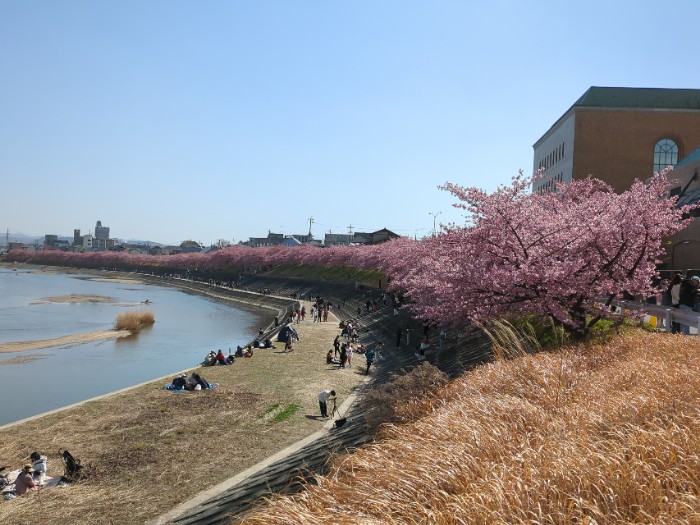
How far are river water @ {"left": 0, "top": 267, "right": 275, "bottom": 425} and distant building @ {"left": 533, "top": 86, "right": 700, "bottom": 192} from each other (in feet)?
112

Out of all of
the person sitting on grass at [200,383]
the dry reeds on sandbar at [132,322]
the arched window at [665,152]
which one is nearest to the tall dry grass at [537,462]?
the person sitting on grass at [200,383]

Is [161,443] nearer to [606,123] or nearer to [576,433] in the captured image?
[576,433]

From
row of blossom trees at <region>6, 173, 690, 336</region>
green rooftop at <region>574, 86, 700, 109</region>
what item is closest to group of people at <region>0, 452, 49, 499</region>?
row of blossom trees at <region>6, 173, 690, 336</region>

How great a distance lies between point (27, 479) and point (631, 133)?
49764 millimetres

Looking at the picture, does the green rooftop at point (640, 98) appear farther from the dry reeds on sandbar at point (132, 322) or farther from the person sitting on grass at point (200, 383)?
the dry reeds on sandbar at point (132, 322)

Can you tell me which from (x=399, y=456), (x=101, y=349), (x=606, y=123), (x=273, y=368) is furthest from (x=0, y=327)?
(x=606, y=123)

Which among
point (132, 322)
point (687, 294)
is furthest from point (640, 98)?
point (132, 322)

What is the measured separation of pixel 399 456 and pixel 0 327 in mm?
52866

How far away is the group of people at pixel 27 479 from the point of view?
541 inches

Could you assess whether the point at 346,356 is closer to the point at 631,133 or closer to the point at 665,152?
the point at 631,133

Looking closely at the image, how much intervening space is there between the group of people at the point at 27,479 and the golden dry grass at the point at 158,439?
41cm

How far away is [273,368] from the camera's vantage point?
27.7m

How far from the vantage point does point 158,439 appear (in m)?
17.1

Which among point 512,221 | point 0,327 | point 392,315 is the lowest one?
point 0,327
